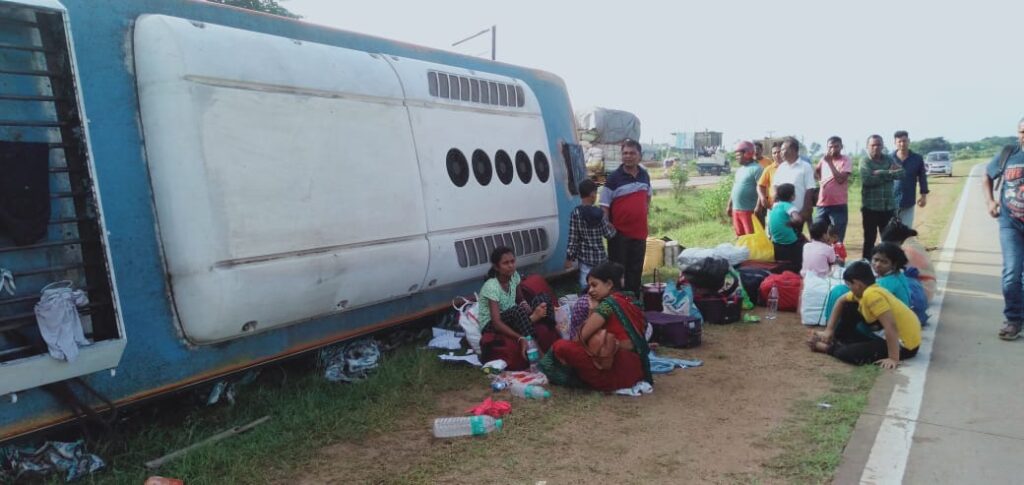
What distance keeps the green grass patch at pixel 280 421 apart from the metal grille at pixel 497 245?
0.95 metres

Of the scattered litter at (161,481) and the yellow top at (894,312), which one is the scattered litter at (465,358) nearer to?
the scattered litter at (161,481)

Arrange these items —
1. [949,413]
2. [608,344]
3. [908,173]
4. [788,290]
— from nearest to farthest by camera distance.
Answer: [949,413] < [608,344] < [788,290] < [908,173]

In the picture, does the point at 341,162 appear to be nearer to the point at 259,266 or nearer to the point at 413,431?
the point at 259,266

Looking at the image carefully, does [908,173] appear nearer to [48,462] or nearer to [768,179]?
[768,179]

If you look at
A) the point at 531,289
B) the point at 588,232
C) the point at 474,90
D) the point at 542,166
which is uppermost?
the point at 474,90

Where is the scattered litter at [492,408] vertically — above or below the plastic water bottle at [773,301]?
above

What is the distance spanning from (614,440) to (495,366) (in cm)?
143

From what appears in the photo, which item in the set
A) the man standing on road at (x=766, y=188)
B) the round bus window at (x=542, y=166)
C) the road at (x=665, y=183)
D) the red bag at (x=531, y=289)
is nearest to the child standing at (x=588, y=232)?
the round bus window at (x=542, y=166)

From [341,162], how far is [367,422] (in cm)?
175

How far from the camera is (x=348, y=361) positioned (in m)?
5.10

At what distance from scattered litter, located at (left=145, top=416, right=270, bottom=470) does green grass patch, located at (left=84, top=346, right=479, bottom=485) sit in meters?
0.04

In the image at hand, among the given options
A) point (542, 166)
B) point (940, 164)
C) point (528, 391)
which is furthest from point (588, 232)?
point (940, 164)

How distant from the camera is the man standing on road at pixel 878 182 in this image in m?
7.94

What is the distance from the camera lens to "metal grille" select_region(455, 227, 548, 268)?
5758 millimetres
